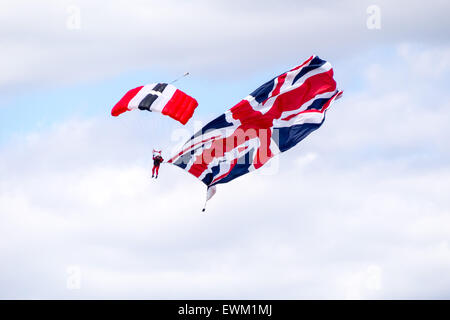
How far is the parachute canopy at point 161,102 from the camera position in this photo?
186ft

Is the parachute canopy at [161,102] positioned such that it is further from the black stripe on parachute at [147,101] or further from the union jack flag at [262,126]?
the union jack flag at [262,126]

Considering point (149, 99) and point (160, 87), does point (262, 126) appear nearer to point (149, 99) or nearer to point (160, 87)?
point (160, 87)

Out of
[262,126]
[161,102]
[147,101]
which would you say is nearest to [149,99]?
[147,101]

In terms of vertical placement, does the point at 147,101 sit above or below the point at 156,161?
above

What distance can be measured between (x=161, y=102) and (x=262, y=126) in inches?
240

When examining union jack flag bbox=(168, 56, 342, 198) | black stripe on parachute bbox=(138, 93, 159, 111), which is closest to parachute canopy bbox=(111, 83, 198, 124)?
black stripe on parachute bbox=(138, 93, 159, 111)

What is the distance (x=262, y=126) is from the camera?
5872cm

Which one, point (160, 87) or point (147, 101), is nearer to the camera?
point (147, 101)

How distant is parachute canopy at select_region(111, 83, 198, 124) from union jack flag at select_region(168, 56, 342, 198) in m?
2.25
